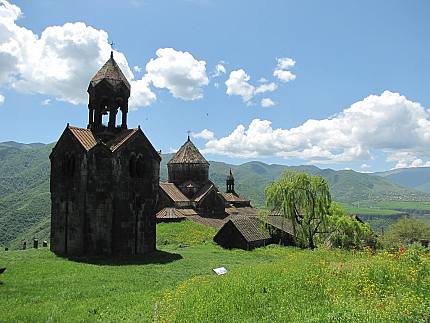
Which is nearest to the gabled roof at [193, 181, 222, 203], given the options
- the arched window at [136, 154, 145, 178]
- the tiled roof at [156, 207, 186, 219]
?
the tiled roof at [156, 207, 186, 219]

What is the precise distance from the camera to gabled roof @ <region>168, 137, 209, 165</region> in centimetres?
5798

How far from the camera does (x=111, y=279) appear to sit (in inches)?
770

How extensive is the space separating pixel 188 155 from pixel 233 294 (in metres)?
46.0

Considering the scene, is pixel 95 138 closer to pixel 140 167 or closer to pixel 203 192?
pixel 140 167

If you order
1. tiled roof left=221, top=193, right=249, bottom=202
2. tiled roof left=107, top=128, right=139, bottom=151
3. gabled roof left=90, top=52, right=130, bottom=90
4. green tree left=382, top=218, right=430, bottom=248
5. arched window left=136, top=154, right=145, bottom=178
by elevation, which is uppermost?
gabled roof left=90, top=52, right=130, bottom=90

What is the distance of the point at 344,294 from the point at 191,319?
439 cm

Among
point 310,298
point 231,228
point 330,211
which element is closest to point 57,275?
point 310,298

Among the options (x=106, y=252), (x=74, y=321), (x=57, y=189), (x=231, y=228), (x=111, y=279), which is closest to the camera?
(x=74, y=321)

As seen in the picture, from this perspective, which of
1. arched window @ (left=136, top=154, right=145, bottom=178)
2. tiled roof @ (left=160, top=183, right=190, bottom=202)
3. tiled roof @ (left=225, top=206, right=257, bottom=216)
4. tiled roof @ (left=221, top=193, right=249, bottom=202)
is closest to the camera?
arched window @ (left=136, top=154, right=145, bottom=178)

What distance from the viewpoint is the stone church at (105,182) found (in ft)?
90.5

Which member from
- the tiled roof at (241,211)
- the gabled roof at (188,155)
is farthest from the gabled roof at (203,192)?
the tiled roof at (241,211)

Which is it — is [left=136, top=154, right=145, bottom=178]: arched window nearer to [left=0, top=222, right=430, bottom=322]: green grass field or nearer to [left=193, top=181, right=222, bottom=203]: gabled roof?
A: [left=0, top=222, right=430, bottom=322]: green grass field

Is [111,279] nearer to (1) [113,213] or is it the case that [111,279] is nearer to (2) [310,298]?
(1) [113,213]

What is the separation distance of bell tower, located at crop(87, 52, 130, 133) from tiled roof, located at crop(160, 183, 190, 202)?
22632 mm
